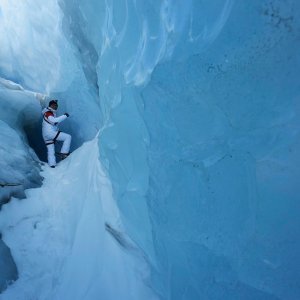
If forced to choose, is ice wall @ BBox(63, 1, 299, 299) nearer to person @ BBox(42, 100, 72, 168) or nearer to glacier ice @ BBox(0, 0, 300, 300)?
glacier ice @ BBox(0, 0, 300, 300)

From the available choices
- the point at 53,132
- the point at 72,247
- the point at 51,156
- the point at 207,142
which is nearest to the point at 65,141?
the point at 53,132

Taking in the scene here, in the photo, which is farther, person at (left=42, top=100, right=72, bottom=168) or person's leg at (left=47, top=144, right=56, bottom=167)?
person at (left=42, top=100, right=72, bottom=168)

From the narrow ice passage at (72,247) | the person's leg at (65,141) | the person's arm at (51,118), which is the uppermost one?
the person's arm at (51,118)

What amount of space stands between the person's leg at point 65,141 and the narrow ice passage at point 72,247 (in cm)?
159

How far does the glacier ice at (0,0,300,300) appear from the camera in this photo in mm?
1767

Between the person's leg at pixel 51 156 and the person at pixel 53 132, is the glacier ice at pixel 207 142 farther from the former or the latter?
the person at pixel 53 132

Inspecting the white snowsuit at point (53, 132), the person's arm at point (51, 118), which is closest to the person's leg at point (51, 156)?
the white snowsuit at point (53, 132)

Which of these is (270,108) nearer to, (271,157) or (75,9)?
(271,157)

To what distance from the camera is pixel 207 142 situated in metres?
2.06

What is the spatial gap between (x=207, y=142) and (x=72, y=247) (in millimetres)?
1947

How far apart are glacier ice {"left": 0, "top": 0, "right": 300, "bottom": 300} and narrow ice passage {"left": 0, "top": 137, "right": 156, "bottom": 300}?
0.14 feet

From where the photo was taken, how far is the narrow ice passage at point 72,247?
304 centimetres

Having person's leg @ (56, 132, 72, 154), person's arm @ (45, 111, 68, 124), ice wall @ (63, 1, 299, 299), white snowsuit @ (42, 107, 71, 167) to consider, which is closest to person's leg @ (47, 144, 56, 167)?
white snowsuit @ (42, 107, 71, 167)

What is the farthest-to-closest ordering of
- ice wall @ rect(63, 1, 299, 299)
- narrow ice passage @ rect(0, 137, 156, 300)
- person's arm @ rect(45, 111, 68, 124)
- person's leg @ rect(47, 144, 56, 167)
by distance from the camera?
person's arm @ rect(45, 111, 68, 124)
person's leg @ rect(47, 144, 56, 167)
narrow ice passage @ rect(0, 137, 156, 300)
ice wall @ rect(63, 1, 299, 299)
